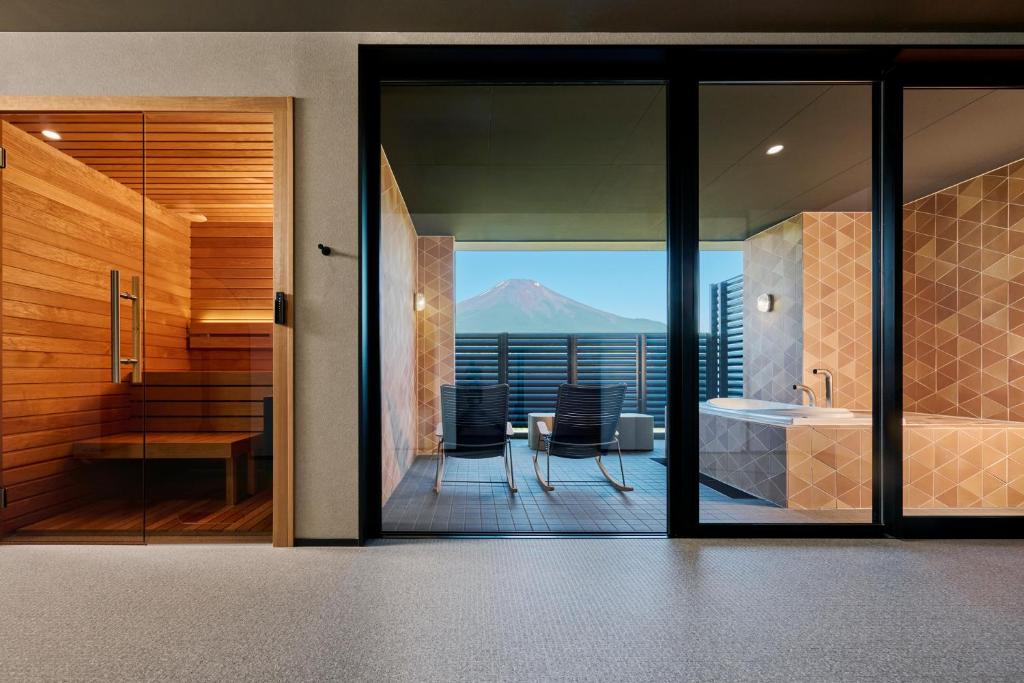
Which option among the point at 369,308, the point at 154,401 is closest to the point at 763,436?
the point at 369,308

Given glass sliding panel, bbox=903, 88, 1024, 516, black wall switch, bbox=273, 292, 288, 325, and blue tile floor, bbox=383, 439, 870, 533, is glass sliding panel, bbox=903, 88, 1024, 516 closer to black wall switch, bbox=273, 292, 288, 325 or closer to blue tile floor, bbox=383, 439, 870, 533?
blue tile floor, bbox=383, 439, 870, 533

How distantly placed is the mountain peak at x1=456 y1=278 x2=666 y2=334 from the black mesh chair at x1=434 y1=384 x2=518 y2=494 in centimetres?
35

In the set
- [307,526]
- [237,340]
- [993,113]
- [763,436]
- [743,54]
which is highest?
[743,54]

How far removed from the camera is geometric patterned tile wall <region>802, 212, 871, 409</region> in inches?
119

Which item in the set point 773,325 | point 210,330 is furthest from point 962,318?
point 210,330

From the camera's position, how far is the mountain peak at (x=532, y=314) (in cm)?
297

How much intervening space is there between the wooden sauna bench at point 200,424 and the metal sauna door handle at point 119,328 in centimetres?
10

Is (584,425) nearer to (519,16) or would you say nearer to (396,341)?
(396,341)

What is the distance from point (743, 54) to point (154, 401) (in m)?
3.67

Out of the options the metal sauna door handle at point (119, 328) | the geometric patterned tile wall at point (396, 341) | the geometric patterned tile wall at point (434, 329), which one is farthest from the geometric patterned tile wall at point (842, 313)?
the metal sauna door handle at point (119, 328)

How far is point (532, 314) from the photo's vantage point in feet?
9.78

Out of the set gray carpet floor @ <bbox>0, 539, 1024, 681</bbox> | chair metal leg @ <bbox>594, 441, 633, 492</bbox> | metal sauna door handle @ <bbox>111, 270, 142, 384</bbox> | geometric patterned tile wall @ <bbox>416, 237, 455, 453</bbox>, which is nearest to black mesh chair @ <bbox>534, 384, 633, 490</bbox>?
chair metal leg @ <bbox>594, 441, 633, 492</bbox>

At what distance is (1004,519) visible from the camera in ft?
9.53

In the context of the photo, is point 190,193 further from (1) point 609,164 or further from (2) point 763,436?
(2) point 763,436
